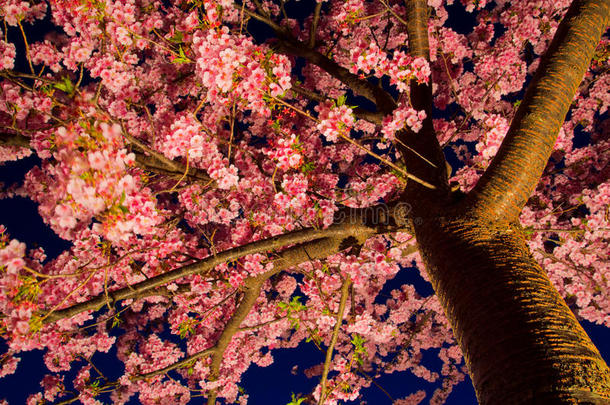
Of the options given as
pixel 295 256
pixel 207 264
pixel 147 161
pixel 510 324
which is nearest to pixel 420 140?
pixel 295 256

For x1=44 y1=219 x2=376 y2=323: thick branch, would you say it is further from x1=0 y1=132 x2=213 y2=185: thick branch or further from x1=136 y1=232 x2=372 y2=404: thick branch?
x1=0 y1=132 x2=213 y2=185: thick branch

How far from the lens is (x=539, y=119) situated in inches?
82.7

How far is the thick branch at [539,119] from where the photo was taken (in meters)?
2.01

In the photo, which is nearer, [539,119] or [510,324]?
[510,324]

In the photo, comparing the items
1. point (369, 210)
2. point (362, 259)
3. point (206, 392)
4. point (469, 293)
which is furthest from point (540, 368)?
point (206, 392)

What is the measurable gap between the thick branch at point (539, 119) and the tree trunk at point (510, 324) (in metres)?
0.25

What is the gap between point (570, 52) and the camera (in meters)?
2.21

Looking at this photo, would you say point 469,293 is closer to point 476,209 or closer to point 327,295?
point 476,209

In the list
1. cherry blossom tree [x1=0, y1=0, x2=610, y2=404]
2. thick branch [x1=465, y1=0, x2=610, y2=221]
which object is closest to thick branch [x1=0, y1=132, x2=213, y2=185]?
cherry blossom tree [x1=0, y1=0, x2=610, y2=404]

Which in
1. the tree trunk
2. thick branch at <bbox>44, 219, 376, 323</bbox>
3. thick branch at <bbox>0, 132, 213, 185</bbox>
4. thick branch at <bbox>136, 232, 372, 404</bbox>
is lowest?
the tree trunk

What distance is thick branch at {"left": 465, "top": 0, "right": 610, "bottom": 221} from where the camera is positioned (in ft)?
6.59

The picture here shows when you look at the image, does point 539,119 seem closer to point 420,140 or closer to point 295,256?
point 420,140

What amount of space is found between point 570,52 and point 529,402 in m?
2.43

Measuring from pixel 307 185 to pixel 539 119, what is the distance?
86.7 inches
